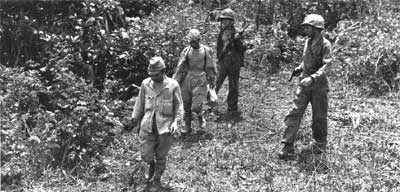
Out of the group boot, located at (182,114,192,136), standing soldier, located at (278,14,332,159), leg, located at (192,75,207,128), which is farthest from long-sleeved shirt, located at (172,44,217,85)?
standing soldier, located at (278,14,332,159)

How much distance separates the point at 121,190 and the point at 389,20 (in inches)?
324

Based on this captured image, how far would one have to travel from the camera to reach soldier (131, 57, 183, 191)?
251 inches

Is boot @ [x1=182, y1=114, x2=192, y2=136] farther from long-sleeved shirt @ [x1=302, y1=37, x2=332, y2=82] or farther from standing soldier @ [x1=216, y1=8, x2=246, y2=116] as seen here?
long-sleeved shirt @ [x1=302, y1=37, x2=332, y2=82]

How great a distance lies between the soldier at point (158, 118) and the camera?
6.38m

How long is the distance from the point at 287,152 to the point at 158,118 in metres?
2.12

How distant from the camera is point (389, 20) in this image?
12141 millimetres

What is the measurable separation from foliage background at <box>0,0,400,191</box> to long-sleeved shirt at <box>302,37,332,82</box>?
1.19 m

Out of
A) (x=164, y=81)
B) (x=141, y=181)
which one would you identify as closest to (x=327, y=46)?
(x=164, y=81)

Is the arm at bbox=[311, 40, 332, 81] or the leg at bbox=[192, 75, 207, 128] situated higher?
the arm at bbox=[311, 40, 332, 81]

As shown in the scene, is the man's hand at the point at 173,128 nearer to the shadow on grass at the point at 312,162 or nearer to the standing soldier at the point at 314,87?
the standing soldier at the point at 314,87

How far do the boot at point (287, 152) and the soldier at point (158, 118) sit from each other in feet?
5.87

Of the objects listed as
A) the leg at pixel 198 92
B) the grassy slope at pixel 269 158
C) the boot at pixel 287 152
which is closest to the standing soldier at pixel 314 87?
the boot at pixel 287 152

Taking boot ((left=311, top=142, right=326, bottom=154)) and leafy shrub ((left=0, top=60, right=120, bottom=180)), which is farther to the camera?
boot ((left=311, top=142, right=326, bottom=154))

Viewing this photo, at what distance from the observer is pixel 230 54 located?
901 cm
